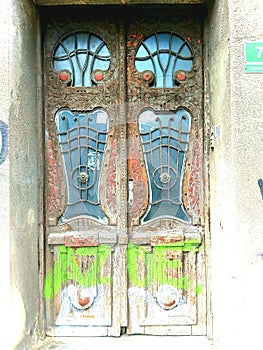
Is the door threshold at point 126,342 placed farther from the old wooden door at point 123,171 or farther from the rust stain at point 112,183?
the rust stain at point 112,183

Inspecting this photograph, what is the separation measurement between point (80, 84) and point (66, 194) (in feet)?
3.31

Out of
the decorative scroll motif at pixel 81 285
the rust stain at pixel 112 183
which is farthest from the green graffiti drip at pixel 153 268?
the rust stain at pixel 112 183

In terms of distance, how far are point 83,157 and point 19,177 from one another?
0.68 m

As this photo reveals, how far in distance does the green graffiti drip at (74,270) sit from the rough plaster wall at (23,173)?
0.16 m

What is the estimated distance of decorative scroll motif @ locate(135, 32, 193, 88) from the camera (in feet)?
12.1

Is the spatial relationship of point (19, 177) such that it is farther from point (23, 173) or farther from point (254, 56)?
point (254, 56)

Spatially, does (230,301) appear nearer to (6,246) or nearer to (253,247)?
(253,247)

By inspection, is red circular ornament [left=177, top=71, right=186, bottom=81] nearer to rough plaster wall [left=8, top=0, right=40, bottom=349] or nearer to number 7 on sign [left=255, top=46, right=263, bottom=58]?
number 7 on sign [left=255, top=46, right=263, bottom=58]

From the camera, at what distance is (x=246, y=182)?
297cm

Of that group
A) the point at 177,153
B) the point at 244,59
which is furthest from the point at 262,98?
the point at 177,153

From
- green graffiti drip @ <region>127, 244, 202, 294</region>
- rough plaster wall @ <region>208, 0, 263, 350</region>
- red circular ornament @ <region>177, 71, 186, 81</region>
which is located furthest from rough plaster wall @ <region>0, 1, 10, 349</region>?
rough plaster wall @ <region>208, 0, 263, 350</region>

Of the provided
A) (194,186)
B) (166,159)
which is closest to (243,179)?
(194,186)

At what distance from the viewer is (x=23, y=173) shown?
131 inches

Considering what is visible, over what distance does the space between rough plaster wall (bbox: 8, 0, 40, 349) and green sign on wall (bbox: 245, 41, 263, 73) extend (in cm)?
174
